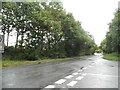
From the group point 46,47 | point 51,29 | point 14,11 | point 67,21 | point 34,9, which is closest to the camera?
point 14,11

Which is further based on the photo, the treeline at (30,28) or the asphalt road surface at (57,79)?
the treeline at (30,28)

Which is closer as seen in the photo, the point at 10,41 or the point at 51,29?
the point at 10,41

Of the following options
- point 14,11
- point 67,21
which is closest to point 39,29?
point 14,11

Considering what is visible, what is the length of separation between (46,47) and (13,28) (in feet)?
31.5

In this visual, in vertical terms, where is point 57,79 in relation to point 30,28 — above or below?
below

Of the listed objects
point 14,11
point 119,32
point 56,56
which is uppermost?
point 14,11

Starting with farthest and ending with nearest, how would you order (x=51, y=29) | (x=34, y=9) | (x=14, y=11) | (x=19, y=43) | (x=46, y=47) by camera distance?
(x=46, y=47) → (x=51, y=29) → (x=19, y=43) → (x=34, y=9) → (x=14, y=11)

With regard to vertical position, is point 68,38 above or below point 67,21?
below

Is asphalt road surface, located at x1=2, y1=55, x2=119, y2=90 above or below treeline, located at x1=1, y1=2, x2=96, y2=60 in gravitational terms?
below

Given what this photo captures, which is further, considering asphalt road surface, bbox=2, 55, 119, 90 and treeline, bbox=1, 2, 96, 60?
treeline, bbox=1, 2, 96, 60

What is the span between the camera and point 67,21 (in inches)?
1403

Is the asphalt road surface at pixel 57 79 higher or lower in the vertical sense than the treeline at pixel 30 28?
lower

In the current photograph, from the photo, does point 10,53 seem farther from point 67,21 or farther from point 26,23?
point 67,21

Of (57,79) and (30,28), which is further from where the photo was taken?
(30,28)
